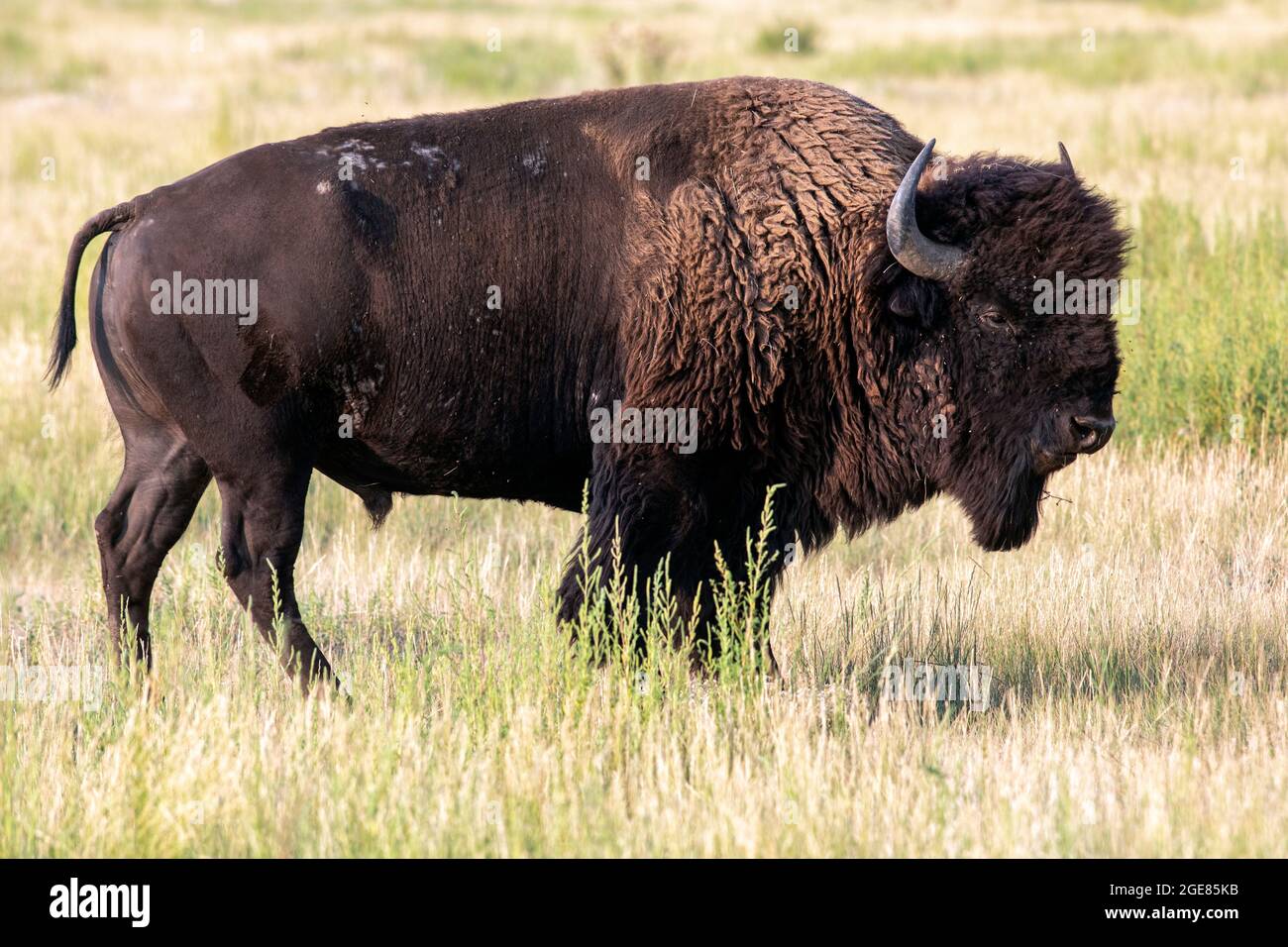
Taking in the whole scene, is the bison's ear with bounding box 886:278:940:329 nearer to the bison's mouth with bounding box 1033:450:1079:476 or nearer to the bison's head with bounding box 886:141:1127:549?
the bison's head with bounding box 886:141:1127:549

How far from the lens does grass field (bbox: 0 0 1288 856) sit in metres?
4.17

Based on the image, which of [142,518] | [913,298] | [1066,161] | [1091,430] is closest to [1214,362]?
[1066,161]

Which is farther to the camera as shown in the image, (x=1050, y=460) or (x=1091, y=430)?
(x=1050, y=460)

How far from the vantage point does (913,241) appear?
538 centimetres

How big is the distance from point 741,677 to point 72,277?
113 inches

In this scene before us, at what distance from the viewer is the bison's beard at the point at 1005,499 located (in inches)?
Answer: 225

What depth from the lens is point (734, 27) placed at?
35.6m

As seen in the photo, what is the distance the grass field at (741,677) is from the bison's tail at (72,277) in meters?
1.05

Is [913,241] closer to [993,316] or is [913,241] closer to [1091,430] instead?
[993,316]

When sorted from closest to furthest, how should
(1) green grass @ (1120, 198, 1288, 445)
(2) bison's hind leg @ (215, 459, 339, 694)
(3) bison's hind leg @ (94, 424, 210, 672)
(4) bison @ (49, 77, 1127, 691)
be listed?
(4) bison @ (49, 77, 1127, 691) < (2) bison's hind leg @ (215, 459, 339, 694) < (3) bison's hind leg @ (94, 424, 210, 672) < (1) green grass @ (1120, 198, 1288, 445)

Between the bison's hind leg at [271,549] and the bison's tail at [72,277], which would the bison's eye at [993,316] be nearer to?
the bison's hind leg at [271,549]

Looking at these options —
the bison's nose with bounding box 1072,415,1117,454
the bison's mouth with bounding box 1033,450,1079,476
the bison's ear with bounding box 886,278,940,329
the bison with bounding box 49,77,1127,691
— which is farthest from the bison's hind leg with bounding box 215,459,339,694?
the bison's nose with bounding box 1072,415,1117,454

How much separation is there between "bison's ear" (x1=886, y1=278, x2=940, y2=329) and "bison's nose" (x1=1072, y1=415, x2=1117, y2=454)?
2.13 ft

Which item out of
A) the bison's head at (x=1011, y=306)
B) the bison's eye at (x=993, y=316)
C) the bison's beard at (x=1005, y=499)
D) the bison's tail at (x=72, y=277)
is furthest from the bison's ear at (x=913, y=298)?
the bison's tail at (x=72, y=277)
